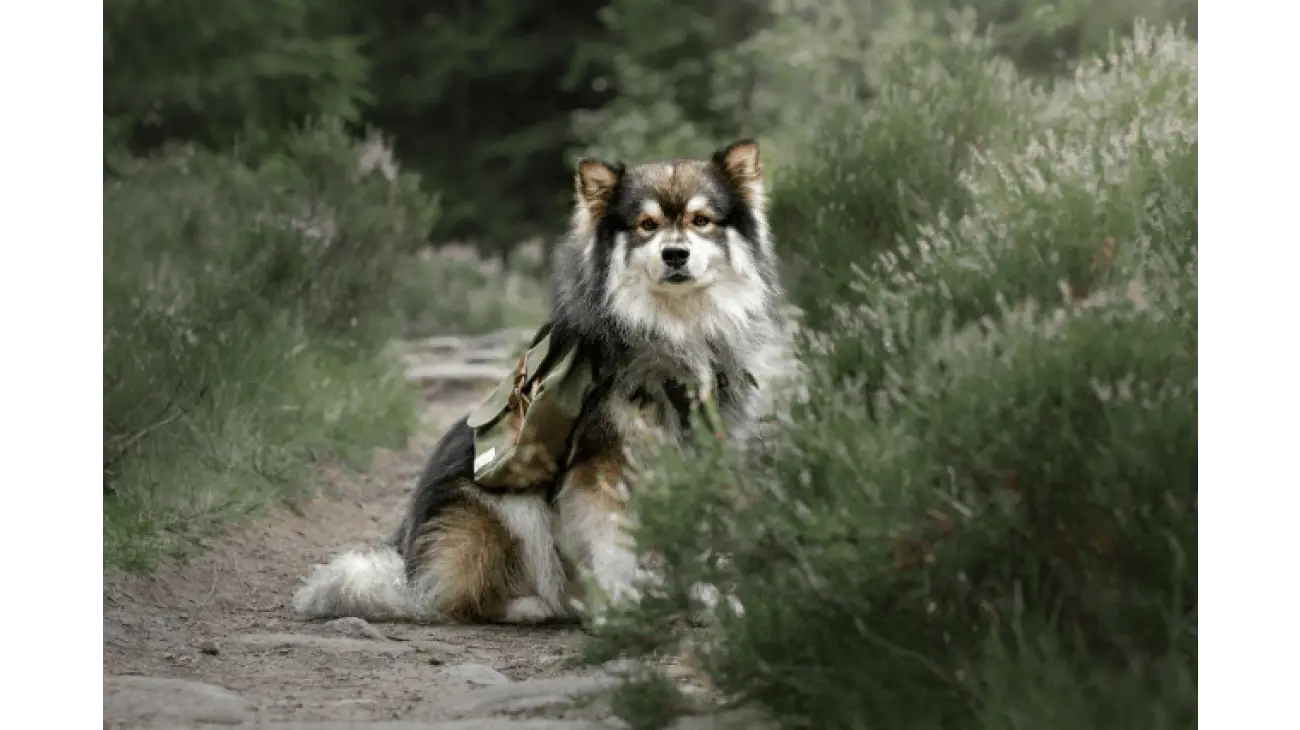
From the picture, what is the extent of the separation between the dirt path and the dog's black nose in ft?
4.59

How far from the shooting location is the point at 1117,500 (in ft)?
11.2

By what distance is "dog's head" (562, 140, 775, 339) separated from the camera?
219 inches

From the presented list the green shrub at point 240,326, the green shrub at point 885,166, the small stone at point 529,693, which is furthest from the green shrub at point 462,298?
the small stone at point 529,693

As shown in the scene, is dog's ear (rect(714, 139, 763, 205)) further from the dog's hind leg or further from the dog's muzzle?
the dog's hind leg

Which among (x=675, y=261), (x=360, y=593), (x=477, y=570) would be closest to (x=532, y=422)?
(x=477, y=570)

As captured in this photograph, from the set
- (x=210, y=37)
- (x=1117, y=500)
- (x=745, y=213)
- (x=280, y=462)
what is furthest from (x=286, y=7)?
(x=1117, y=500)

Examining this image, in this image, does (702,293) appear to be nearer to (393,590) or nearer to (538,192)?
(393,590)

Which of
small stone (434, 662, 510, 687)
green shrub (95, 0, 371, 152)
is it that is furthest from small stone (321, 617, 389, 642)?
green shrub (95, 0, 371, 152)

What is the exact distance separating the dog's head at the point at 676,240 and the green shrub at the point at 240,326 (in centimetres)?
232

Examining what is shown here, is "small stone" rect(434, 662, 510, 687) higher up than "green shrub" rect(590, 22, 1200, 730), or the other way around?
"green shrub" rect(590, 22, 1200, 730)

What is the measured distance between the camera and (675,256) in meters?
5.54

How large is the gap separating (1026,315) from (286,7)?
13629mm

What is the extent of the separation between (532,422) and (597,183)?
962 mm
